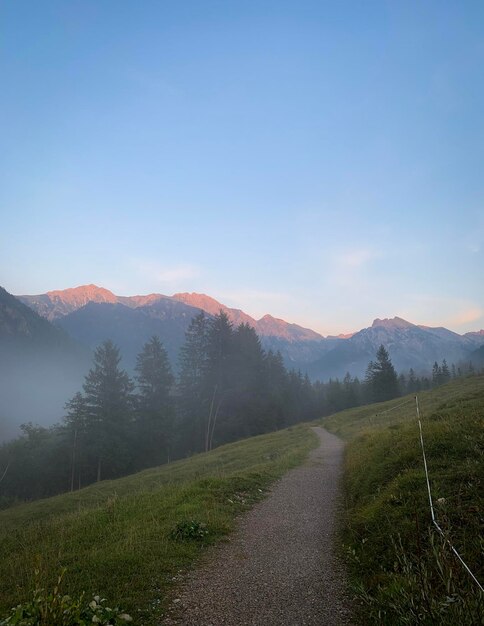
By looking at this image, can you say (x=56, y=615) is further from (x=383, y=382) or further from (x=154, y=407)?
(x=383, y=382)

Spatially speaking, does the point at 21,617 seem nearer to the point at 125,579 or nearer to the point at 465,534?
the point at 125,579

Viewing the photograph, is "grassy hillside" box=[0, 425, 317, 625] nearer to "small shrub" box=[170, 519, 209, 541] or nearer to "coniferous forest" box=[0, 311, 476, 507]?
"small shrub" box=[170, 519, 209, 541]

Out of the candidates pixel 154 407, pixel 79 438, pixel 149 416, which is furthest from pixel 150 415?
pixel 79 438

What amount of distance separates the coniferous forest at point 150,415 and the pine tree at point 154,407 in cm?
14

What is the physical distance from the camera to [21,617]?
12.1 feet

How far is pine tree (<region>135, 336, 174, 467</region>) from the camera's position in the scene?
52.0 meters

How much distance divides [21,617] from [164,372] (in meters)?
53.8

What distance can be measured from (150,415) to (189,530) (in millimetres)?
47499

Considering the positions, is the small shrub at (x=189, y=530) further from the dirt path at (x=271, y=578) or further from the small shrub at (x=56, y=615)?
the small shrub at (x=56, y=615)

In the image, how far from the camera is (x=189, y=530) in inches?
324

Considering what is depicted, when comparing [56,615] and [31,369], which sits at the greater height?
[31,369]

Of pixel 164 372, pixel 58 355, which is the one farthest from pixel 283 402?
pixel 58 355

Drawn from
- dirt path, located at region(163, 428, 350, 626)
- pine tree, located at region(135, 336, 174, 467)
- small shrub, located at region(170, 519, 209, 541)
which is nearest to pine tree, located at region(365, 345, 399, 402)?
pine tree, located at region(135, 336, 174, 467)

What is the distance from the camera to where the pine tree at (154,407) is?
5203 centimetres
